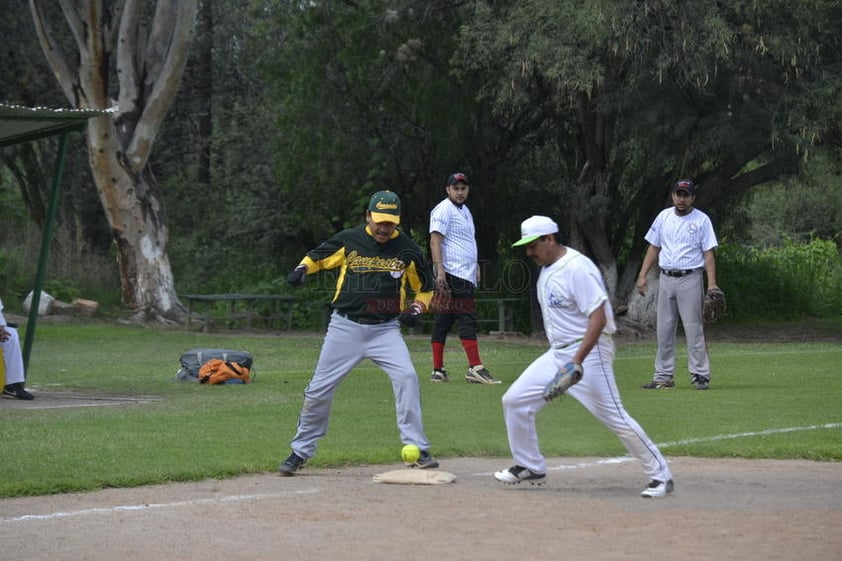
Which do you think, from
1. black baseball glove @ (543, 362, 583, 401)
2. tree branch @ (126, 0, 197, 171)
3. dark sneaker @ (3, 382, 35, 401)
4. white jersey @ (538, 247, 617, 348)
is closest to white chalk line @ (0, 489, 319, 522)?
black baseball glove @ (543, 362, 583, 401)

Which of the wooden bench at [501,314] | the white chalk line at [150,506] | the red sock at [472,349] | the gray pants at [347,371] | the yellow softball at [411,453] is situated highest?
the gray pants at [347,371]

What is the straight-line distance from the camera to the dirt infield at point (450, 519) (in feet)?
22.0

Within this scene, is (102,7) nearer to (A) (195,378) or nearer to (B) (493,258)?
(B) (493,258)

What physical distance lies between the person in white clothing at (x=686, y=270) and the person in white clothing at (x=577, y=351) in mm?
6280

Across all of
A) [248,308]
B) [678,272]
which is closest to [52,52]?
[248,308]

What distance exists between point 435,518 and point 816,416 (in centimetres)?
615

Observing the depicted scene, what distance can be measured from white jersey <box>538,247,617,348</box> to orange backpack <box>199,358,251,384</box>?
25.2 ft

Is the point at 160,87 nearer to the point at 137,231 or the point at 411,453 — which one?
the point at 137,231

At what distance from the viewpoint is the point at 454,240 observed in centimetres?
1498

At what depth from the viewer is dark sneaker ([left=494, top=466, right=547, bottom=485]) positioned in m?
8.65

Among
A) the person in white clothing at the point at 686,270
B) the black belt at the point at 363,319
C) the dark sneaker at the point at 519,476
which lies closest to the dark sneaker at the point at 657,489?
the dark sneaker at the point at 519,476

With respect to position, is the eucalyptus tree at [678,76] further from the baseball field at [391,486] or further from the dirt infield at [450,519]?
the dirt infield at [450,519]

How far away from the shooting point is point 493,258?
30375 mm

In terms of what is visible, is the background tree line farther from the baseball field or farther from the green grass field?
the baseball field
